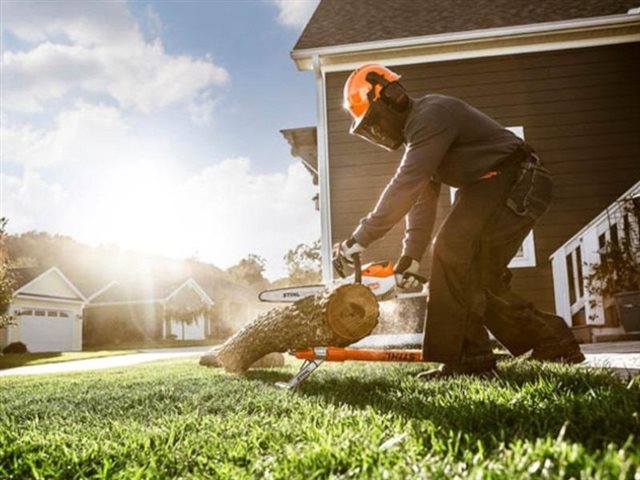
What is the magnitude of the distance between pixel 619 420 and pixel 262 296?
3.18m

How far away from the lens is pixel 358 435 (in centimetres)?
191

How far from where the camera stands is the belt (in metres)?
3.52

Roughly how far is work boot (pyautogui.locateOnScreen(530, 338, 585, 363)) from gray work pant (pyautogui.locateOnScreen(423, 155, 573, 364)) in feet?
1.89

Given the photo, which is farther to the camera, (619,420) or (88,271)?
(88,271)

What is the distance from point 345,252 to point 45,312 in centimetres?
3139

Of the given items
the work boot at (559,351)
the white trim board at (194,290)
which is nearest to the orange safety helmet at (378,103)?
the work boot at (559,351)

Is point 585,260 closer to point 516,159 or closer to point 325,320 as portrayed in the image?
point 516,159

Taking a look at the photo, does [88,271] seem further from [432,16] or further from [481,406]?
[481,406]

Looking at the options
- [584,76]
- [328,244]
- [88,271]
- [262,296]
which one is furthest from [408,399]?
[88,271]

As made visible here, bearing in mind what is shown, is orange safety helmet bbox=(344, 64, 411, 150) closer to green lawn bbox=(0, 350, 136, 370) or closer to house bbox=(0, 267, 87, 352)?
green lawn bbox=(0, 350, 136, 370)

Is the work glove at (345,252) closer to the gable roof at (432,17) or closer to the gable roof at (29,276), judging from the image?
the gable roof at (432,17)

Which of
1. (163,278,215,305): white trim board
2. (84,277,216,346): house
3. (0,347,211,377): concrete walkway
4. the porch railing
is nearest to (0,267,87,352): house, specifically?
(84,277,216,346): house

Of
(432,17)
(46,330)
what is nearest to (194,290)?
(46,330)

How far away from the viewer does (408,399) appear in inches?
106
